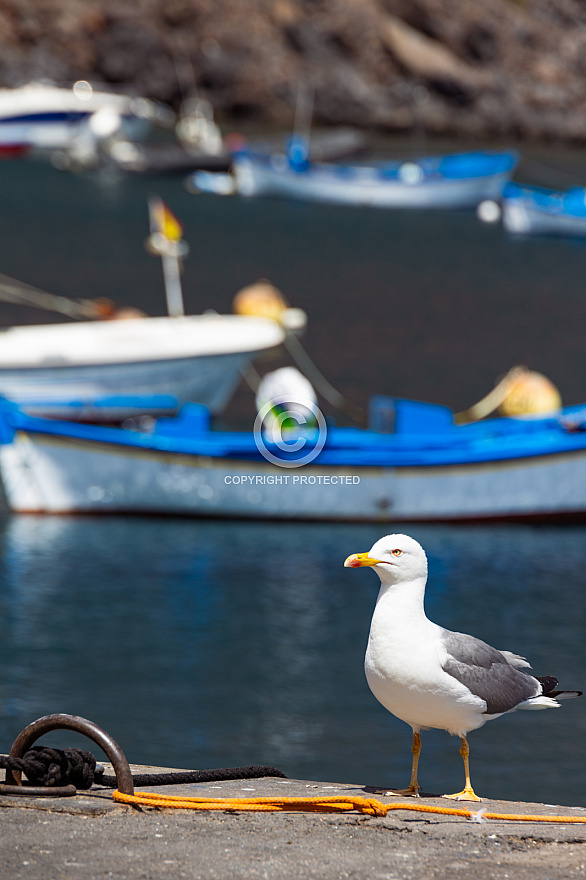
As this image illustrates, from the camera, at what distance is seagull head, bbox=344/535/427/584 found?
5836 millimetres

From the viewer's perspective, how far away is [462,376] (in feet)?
87.8

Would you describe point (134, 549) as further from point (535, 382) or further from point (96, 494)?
point (535, 382)

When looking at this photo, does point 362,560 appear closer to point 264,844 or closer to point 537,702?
point 537,702

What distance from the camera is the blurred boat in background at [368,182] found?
46688 mm

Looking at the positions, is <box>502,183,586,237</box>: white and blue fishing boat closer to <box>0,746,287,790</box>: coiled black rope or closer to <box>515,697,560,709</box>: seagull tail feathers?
<box>515,697,560,709</box>: seagull tail feathers

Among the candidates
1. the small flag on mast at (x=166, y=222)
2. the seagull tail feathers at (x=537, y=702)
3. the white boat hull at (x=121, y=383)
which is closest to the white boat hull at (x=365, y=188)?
the white boat hull at (x=121, y=383)

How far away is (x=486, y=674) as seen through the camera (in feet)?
19.6

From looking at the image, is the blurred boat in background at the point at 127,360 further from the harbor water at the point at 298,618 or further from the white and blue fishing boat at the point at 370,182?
the white and blue fishing boat at the point at 370,182

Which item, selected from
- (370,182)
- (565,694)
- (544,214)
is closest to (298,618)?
(565,694)

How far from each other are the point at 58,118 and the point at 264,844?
164 ft

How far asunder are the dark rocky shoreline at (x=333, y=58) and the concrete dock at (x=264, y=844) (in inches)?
2362

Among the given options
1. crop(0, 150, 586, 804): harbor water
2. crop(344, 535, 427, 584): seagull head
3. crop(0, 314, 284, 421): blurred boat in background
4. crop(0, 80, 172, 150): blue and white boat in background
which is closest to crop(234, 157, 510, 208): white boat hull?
crop(0, 80, 172, 150): blue and white boat in background

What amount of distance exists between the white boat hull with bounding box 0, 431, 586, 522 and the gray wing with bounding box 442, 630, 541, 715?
1250cm

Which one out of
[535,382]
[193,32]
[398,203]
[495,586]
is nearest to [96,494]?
[495,586]
